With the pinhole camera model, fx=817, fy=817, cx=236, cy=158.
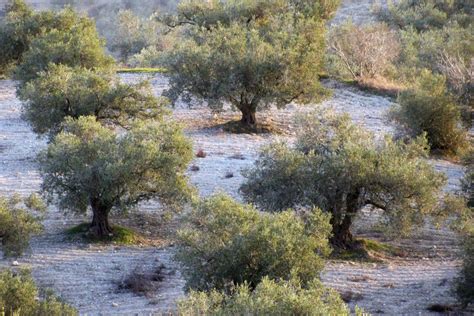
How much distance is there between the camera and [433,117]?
2756 centimetres

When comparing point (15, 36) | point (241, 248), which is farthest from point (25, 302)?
point (15, 36)

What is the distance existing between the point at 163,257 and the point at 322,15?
24057 mm

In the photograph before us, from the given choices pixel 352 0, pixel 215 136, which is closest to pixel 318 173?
pixel 215 136

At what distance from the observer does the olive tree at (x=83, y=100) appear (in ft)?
81.8

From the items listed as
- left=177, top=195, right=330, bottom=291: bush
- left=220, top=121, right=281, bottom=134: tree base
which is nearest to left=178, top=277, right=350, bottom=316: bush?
left=177, top=195, right=330, bottom=291: bush

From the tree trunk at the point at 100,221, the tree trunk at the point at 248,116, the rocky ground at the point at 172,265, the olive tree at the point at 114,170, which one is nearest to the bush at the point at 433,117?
the rocky ground at the point at 172,265

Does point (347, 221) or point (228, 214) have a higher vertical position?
point (228, 214)

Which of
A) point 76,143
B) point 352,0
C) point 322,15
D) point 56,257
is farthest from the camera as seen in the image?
point 352,0

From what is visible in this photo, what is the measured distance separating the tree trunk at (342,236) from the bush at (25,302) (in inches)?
302

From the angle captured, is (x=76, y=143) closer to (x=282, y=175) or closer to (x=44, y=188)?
(x=44, y=188)

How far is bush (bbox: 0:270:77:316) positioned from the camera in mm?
12906

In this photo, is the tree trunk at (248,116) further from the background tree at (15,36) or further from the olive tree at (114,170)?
the background tree at (15,36)

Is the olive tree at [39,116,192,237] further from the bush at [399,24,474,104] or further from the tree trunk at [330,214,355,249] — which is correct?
the bush at [399,24,474,104]

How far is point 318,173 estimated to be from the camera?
60.4 feet
